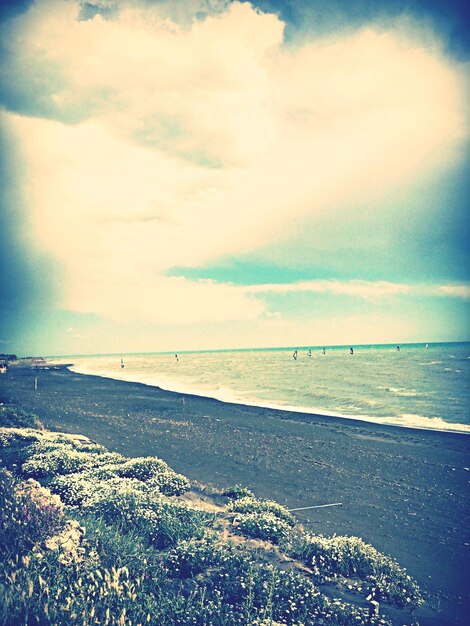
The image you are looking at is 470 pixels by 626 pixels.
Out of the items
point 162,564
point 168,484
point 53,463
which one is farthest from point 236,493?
point 53,463

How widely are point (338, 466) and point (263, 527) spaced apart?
877 cm

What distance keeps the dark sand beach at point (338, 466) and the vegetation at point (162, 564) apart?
69.9 inches

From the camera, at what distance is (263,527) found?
9156 millimetres

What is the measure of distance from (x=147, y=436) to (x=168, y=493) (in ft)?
34.6

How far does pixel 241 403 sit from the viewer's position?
35.7 meters

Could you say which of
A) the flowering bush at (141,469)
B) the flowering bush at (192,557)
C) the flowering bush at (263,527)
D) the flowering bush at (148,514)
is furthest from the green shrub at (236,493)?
the flowering bush at (192,557)

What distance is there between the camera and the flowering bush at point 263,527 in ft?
29.3

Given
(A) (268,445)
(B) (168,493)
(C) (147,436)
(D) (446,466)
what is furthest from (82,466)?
(D) (446,466)

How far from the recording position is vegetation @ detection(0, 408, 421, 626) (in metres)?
5.02

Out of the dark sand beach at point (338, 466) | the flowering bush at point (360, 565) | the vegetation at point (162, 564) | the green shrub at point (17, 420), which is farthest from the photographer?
the green shrub at point (17, 420)

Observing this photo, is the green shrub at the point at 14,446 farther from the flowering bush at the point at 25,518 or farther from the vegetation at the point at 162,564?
the flowering bush at the point at 25,518

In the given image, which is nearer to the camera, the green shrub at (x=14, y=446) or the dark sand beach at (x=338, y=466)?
the dark sand beach at (x=338, y=466)

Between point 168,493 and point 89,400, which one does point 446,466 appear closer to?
point 168,493

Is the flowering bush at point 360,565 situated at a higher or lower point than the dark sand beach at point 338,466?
higher
